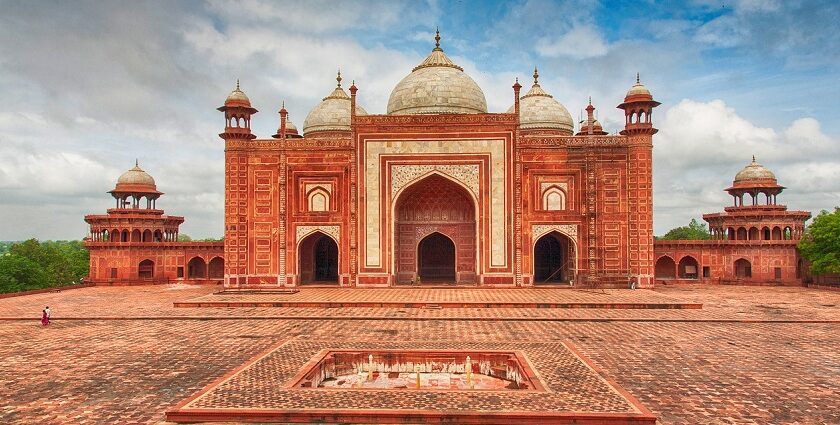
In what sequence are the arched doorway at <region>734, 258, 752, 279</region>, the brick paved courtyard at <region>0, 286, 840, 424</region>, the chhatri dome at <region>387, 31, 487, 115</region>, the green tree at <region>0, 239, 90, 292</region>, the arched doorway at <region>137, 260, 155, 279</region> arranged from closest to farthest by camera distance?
the brick paved courtyard at <region>0, 286, 840, 424</region>, the chhatri dome at <region>387, 31, 487, 115</region>, the arched doorway at <region>734, 258, 752, 279</region>, the arched doorway at <region>137, 260, 155, 279</region>, the green tree at <region>0, 239, 90, 292</region>

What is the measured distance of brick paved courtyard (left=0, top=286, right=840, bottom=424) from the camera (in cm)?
644

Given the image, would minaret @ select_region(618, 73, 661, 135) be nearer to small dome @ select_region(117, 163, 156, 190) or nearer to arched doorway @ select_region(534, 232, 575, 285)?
arched doorway @ select_region(534, 232, 575, 285)

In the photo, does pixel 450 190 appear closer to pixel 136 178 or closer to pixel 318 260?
pixel 318 260

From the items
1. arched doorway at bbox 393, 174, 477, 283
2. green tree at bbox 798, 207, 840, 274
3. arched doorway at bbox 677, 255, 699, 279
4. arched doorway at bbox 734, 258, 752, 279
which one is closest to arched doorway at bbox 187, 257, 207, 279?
arched doorway at bbox 393, 174, 477, 283

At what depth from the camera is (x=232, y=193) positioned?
66.5 feet

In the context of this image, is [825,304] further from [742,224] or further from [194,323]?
[194,323]

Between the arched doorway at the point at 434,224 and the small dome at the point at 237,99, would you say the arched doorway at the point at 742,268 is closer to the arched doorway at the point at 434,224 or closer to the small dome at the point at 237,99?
the arched doorway at the point at 434,224

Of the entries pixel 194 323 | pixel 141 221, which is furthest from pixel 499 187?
pixel 141 221

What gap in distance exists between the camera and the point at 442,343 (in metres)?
9.85

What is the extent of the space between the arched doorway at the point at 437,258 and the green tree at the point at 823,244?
1369 cm

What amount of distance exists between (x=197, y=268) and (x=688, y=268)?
21303 millimetres

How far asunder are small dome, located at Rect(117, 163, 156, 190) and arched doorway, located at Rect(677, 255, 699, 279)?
24149 mm

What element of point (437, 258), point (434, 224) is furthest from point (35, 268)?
point (434, 224)

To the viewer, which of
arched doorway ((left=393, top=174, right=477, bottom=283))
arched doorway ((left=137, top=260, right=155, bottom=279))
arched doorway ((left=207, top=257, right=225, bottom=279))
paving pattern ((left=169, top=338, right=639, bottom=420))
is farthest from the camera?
arched doorway ((left=207, top=257, right=225, bottom=279))
